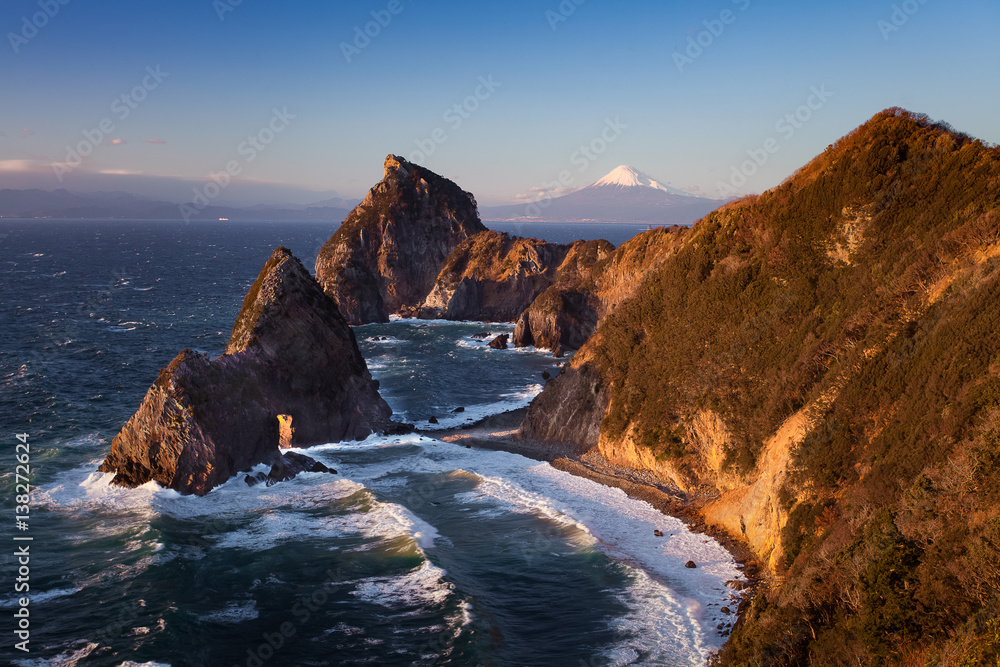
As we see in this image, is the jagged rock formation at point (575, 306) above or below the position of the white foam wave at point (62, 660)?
above

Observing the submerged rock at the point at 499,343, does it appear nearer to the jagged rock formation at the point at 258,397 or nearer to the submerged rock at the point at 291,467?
the jagged rock formation at the point at 258,397

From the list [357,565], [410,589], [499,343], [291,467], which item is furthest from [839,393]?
[499,343]

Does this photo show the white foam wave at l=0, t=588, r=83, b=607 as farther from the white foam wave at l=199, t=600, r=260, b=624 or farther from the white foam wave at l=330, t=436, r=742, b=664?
the white foam wave at l=330, t=436, r=742, b=664

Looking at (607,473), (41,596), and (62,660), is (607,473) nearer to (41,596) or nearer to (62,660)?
(62,660)

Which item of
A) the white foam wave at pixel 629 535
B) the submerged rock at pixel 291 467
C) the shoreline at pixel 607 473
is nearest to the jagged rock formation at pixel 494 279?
the shoreline at pixel 607 473

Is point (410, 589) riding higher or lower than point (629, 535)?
lower

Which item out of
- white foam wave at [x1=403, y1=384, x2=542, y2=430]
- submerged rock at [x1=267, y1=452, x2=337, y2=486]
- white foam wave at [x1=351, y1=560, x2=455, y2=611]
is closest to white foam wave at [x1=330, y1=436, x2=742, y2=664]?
submerged rock at [x1=267, y1=452, x2=337, y2=486]

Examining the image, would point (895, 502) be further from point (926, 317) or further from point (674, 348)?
point (674, 348)
